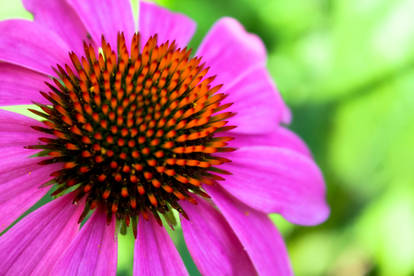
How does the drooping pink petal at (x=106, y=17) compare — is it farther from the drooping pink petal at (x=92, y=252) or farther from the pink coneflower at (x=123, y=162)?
the drooping pink petal at (x=92, y=252)

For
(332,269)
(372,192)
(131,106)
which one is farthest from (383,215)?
(131,106)

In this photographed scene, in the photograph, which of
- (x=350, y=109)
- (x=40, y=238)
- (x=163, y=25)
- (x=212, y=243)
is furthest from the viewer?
(x=350, y=109)

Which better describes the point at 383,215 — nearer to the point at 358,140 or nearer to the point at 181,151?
the point at 358,140

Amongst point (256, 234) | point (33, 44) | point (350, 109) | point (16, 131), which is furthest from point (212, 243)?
point (350, 109)

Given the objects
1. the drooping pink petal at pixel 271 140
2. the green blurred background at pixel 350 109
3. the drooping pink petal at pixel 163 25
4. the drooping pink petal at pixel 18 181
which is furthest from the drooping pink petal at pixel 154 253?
the green blurred background at pixel 350 109

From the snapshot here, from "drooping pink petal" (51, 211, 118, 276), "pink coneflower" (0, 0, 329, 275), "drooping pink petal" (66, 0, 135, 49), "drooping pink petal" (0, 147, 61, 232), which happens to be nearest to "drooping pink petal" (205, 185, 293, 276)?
"pink coneflower" (0, 0, 329, 275)

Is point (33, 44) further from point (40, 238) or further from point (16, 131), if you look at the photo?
point (40, 238)
